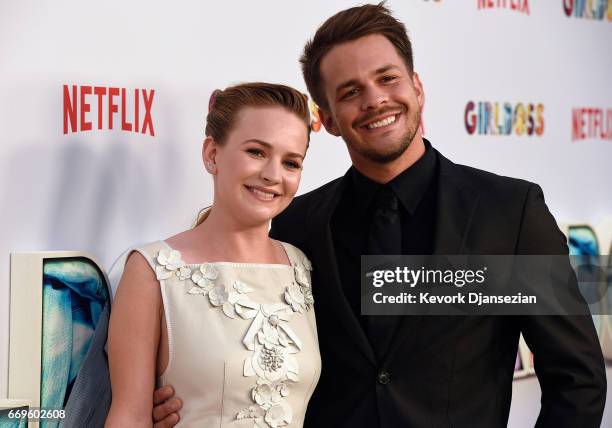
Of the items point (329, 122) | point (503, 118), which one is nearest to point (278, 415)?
point (329, 122)

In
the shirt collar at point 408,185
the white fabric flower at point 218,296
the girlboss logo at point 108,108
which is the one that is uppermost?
the girlboss logo at point 108,108

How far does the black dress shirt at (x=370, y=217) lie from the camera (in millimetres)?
1888

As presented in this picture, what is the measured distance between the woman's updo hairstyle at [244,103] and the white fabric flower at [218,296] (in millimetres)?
302

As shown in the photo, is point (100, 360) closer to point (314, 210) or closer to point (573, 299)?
point (314, 210)

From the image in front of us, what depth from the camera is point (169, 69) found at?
2.16 metres

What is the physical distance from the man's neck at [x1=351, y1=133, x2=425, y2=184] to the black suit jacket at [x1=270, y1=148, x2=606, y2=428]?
0.10 m

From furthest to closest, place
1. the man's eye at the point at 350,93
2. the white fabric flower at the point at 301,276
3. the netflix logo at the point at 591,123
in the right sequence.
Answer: the netflix logo at the point at 591,123
the man's eye at the point at 350,93
the white fabric flower at the point at 301,276

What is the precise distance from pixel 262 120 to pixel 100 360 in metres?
0.63

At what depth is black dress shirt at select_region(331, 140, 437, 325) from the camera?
189cm

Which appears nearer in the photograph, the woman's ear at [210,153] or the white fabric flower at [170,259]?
the white fabric flower at [170,259]

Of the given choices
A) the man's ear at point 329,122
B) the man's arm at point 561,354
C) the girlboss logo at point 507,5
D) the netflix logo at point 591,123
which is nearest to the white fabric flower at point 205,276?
the man's ear at point 329,122

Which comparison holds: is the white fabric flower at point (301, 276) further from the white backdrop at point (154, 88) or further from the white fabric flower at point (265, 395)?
the white backdrop at point (154, 88)

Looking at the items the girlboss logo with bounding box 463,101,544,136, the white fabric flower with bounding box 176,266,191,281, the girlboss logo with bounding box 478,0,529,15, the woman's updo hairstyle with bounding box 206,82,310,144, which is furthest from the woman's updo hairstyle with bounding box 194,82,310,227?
the girlboss logo with bounding box 478,0,529,15

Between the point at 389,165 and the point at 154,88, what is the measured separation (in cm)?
61
